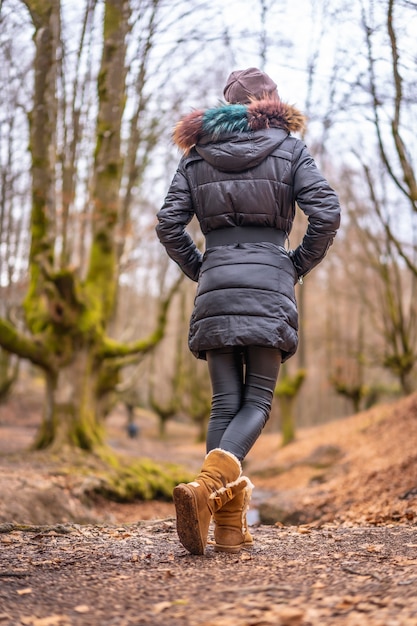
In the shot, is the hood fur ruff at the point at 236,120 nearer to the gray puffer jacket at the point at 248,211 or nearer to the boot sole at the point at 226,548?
the gray puffer jacket at the point at 248,211

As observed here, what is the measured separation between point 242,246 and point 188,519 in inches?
60.0

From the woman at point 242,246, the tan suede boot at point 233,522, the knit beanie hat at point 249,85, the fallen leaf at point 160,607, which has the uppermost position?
the knit beanie hat at point 249,85

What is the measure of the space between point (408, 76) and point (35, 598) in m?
6.38

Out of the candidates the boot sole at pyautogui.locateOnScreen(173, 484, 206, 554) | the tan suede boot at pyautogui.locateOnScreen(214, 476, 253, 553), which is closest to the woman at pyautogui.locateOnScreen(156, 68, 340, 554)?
the tan suede boot at pyautogui.locateOnScreen(214, 476, 253, 553)

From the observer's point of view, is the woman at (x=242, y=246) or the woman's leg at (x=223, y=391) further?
the woman's leg at (x=223, y=391)

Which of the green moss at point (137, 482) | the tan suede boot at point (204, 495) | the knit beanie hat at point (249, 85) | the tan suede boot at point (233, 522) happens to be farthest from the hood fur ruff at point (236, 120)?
the green moss at point (137, 482)

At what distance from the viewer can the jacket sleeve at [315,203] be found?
11.7 ft

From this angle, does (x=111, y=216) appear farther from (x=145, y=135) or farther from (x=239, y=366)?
(x=239, y=366)

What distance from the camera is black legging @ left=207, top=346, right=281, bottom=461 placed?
357 centimetres

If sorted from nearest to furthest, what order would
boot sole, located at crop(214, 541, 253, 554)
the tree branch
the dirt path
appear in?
the dirt path < boot sole, located at crop(214, 541, 253, 554) < the tree branch

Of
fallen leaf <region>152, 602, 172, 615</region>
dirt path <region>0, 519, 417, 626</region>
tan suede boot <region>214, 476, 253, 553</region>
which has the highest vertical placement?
tan suede boot <region>214, 476, 253, 553</region>

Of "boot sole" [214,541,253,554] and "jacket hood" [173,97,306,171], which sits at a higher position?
"jacket hood" [173,97,306,171]

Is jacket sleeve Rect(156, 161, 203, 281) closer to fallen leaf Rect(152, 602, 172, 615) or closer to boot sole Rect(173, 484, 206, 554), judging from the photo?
boot sole Rect(173, 484, 206, 554)

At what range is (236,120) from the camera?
12.1 feet
